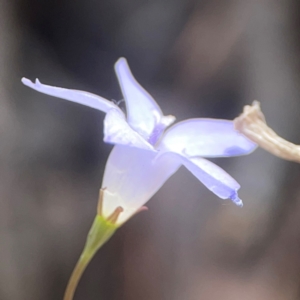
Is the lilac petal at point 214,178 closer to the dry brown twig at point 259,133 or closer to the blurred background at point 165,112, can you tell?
the dry brown twig at point 259,133

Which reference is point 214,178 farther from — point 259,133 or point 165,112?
point 165,112

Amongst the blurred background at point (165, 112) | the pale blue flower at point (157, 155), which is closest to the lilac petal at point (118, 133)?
the pale blue flower at point (157, 155)

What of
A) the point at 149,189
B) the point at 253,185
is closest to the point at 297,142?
the point at 253,185

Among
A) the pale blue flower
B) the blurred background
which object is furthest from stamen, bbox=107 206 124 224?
the blurred background

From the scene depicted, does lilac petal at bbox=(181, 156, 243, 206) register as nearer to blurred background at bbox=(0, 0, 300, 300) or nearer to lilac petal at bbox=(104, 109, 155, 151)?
lilac petal at bbox=(104, 109, 155, 151)

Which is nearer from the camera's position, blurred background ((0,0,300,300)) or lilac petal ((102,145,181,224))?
lilac petal ((102,145,181,224))

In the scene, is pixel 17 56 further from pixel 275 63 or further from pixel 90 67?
pixel 275 63

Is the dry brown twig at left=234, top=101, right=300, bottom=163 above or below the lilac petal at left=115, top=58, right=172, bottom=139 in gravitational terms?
above
